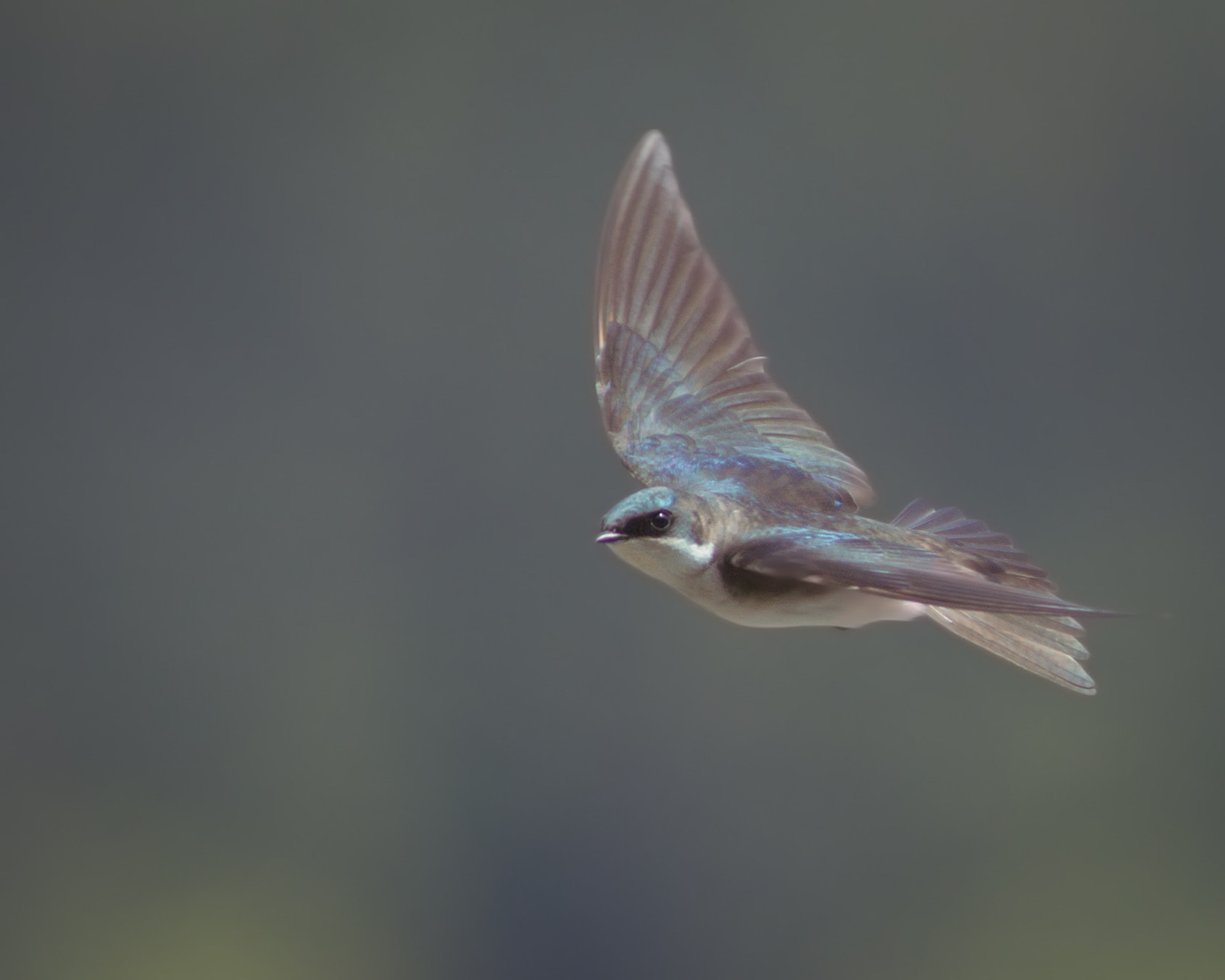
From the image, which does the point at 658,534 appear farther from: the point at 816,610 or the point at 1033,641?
the point at 1033,641

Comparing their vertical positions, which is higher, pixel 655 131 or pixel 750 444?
pixel 655 131

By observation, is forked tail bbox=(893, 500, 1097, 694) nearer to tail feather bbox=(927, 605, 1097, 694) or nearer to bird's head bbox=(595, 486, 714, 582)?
tail feather bbox=(927, 605, 1097, 694)

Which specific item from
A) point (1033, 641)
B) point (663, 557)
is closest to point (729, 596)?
point (663, 557)

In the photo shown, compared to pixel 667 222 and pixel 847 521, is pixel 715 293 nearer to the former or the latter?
pixel 667 222

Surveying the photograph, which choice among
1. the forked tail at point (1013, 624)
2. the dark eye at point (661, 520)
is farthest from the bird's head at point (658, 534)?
the forked tail at point (1013, 624)

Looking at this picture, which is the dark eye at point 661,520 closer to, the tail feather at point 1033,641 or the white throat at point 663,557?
the white throat at point 663,557

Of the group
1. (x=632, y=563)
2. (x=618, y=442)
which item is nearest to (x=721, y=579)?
(x=632, y=563)

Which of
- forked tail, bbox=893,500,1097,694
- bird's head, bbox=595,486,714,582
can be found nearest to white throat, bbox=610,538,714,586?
bird's head, bbox=595,486,714,582
